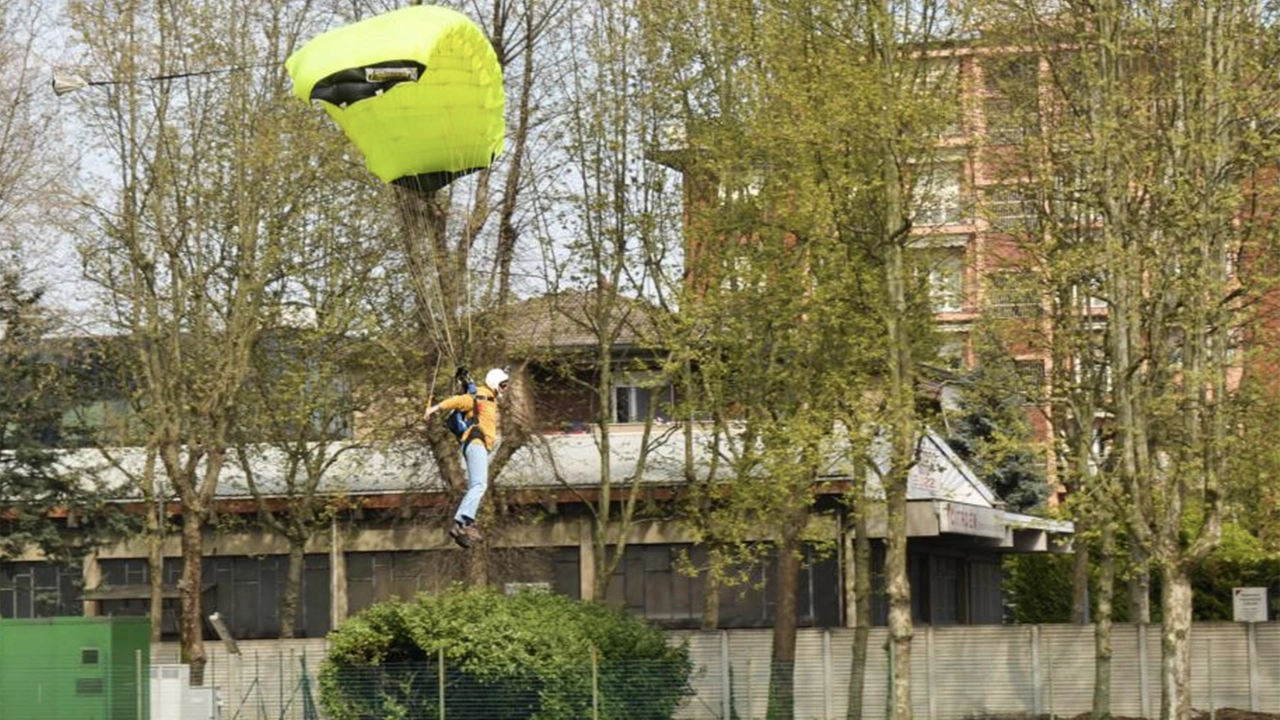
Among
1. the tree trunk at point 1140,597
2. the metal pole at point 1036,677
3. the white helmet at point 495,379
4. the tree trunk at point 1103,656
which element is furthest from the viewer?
the tree trunk at point 1140,597

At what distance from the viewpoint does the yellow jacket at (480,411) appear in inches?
869

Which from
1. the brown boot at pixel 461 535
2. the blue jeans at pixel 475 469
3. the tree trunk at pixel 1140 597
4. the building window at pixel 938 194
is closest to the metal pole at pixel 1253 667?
the tree trunk at pixel 1140 597

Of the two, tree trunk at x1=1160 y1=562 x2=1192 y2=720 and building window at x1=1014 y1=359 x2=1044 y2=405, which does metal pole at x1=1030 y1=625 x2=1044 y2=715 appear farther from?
tree trunk at x1=1160 y1=562 x2=1192 y2=720

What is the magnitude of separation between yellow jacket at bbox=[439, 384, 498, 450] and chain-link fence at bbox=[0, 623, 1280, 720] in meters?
11.9

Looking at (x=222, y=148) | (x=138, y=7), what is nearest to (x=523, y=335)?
(x=222, y=148)

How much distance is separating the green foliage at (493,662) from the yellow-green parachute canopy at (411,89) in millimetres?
9627

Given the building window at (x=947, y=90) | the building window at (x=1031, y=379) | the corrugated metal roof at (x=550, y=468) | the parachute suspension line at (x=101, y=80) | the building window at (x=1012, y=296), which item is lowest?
the corrugated metal roof at (x=550, y=468)

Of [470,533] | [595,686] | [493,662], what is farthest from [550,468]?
[470,533]

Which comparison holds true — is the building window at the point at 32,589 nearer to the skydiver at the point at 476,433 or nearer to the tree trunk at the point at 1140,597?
the tree trunk at the point at 1140,597

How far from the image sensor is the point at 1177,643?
103ft

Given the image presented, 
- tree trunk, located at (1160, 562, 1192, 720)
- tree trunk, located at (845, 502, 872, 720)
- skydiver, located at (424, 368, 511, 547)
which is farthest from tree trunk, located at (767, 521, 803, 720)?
skydiver, located at (424, 368, 511, 547)

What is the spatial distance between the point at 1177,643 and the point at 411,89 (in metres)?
14.6

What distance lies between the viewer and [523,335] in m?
41.0

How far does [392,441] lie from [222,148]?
20.3 feet
